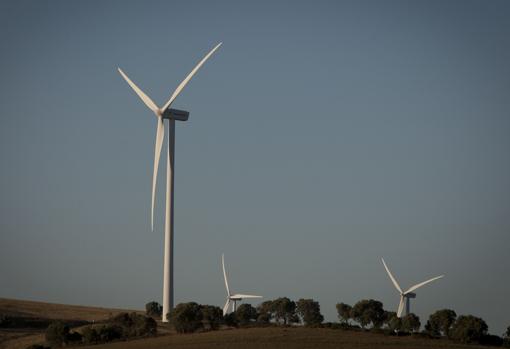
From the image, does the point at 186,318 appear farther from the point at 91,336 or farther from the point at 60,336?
the point at 60,336

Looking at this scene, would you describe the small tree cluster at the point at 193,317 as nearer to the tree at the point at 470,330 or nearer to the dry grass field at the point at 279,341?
the dry grass field at the point at 279,341

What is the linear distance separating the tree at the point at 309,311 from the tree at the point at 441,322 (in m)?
22.5

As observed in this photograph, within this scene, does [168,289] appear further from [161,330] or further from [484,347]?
[484,347]

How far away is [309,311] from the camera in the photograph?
190 m

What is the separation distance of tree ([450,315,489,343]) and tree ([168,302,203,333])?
147 feet

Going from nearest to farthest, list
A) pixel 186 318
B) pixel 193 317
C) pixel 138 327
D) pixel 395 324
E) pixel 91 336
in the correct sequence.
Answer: pixel 91 336
pixel 138 327
pixel 186 318
pixel 193 317
pixel 395 324

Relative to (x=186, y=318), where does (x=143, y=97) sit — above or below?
above

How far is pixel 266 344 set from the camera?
145375mm

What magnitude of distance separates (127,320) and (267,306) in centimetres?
3122

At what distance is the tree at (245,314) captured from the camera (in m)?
183

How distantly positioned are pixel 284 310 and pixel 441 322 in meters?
33.3

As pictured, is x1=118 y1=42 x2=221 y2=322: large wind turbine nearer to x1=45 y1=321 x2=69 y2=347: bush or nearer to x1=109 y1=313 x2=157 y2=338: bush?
x1=109 y1=313 x2=157 y2=338: bush

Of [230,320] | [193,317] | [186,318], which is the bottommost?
[186,318]

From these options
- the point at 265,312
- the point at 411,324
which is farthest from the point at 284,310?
the point at 411,324
